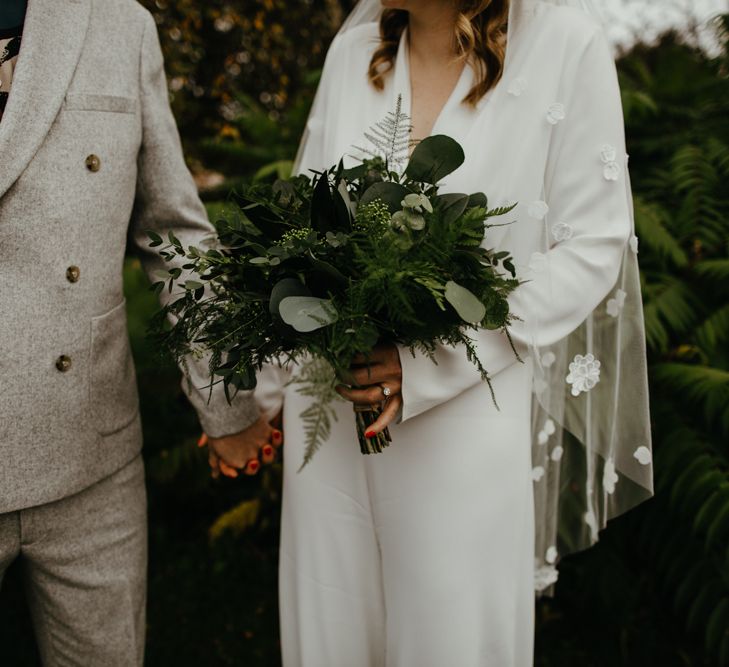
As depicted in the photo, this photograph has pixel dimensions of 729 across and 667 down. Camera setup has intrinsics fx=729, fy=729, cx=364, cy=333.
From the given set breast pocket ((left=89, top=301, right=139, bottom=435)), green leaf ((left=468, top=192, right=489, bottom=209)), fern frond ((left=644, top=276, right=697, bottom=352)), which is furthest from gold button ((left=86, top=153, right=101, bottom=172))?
fern frond ((left=644, top=276, right=697, bottom=352))

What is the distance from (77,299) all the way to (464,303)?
38.8 inches

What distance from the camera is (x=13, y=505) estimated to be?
173 cm

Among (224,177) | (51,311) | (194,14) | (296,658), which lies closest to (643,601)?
(296,658)

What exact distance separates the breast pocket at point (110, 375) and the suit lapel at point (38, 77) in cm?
42

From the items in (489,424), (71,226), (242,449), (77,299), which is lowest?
(242,449)

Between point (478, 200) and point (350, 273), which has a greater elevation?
point (478, 200)

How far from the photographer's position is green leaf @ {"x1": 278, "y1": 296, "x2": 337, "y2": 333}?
1.48m

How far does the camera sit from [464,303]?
4.91ft

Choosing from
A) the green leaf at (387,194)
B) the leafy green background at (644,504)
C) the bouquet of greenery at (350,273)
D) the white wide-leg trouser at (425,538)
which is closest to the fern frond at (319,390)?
the bouquet of greenery at (350,273)

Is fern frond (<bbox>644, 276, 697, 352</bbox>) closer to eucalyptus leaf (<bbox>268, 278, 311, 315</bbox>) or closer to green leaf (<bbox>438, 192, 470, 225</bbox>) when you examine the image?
green leaf (<bbox>438, 192, 470, 225</bbox>)

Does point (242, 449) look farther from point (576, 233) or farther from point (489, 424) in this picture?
point (576, 233)

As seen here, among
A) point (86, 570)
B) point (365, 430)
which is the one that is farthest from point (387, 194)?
point (86, 570)

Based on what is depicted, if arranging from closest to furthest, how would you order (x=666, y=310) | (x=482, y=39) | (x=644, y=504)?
1. (x=482, y=39)
2. (x=666, y=310)
3. (x=644, y=504)

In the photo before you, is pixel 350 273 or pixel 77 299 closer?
pixel 350 273
